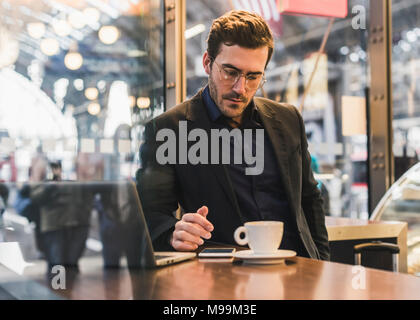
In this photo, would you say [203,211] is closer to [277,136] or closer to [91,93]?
[277,136]

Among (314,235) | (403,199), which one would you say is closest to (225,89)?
(314,235)

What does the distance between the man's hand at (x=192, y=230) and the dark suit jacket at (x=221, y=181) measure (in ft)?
0.75

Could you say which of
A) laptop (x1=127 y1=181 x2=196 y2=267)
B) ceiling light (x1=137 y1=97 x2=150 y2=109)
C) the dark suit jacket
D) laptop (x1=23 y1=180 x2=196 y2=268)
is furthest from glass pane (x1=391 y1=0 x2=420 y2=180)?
laptop (x1=23 y1=180 x2=196 y2=268)

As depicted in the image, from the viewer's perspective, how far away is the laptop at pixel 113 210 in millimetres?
834

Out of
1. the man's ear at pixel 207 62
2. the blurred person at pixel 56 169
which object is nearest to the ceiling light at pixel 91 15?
the blurred person at pixel 56 169

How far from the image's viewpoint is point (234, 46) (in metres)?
1.67

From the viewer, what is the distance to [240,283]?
2.92ft

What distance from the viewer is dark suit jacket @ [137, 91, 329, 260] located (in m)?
1.62

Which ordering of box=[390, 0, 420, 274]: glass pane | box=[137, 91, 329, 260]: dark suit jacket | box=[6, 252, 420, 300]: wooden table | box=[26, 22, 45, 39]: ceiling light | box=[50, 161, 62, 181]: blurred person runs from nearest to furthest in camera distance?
box=[6, 252, 420, 300]: wooden table < box=[137, 91, 329, 260]: dark suit jacket < box=[50, 161, 62, 181]: blurred person < box=[26, 22, 45, 39]: ceiling light < box=[390, 0, 420, 274]: glass pane

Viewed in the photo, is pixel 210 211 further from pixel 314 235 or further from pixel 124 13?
pixel 124 13

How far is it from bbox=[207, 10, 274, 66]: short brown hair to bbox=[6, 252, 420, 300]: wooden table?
869 mm

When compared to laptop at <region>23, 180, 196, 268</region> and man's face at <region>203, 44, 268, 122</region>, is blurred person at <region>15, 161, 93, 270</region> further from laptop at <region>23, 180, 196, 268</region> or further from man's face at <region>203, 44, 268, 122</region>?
man's face at <region>203, 44, 268, 122</region>

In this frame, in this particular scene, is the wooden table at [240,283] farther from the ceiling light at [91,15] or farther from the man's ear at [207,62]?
the ceiling light at [91,15]
